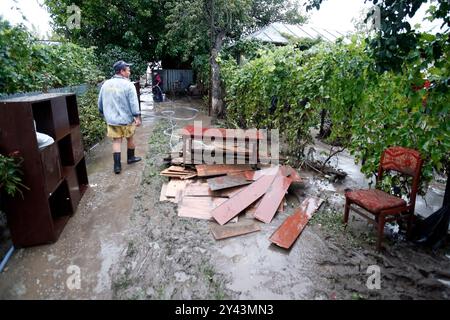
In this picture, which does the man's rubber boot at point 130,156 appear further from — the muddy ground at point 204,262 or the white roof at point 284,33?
the white roof at point 284,33

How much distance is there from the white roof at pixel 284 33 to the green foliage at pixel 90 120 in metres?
9.05

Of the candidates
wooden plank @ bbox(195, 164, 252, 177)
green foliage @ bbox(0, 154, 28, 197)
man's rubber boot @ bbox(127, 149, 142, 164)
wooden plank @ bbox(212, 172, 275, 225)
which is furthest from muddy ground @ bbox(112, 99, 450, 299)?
man's rubber boot @ bbox(127, 149, 142, 164)

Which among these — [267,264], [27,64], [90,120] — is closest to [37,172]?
[27,64]

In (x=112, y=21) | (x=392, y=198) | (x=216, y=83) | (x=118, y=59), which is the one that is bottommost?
(x=392, y=198)

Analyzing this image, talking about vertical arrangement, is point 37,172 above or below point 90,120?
above

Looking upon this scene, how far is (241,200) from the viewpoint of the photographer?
4301 mm

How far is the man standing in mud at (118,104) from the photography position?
5430 millimetres

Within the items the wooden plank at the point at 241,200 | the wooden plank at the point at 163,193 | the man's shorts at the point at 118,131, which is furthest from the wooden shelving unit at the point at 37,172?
the wooden plank at the point at 241,200

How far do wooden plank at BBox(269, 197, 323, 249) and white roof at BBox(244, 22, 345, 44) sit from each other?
440 inches

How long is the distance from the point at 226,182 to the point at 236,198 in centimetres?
47

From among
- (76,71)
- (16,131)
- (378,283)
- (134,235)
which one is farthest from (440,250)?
(76,71)

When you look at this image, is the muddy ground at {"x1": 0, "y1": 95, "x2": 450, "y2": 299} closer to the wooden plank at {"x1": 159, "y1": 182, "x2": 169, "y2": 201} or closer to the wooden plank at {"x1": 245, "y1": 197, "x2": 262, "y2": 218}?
the wooden plank at {"x1": 159, "y1": 182, "x2": 169, "y2": 201}

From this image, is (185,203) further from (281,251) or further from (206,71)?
(206,71)

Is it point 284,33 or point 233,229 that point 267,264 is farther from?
point 284,33
